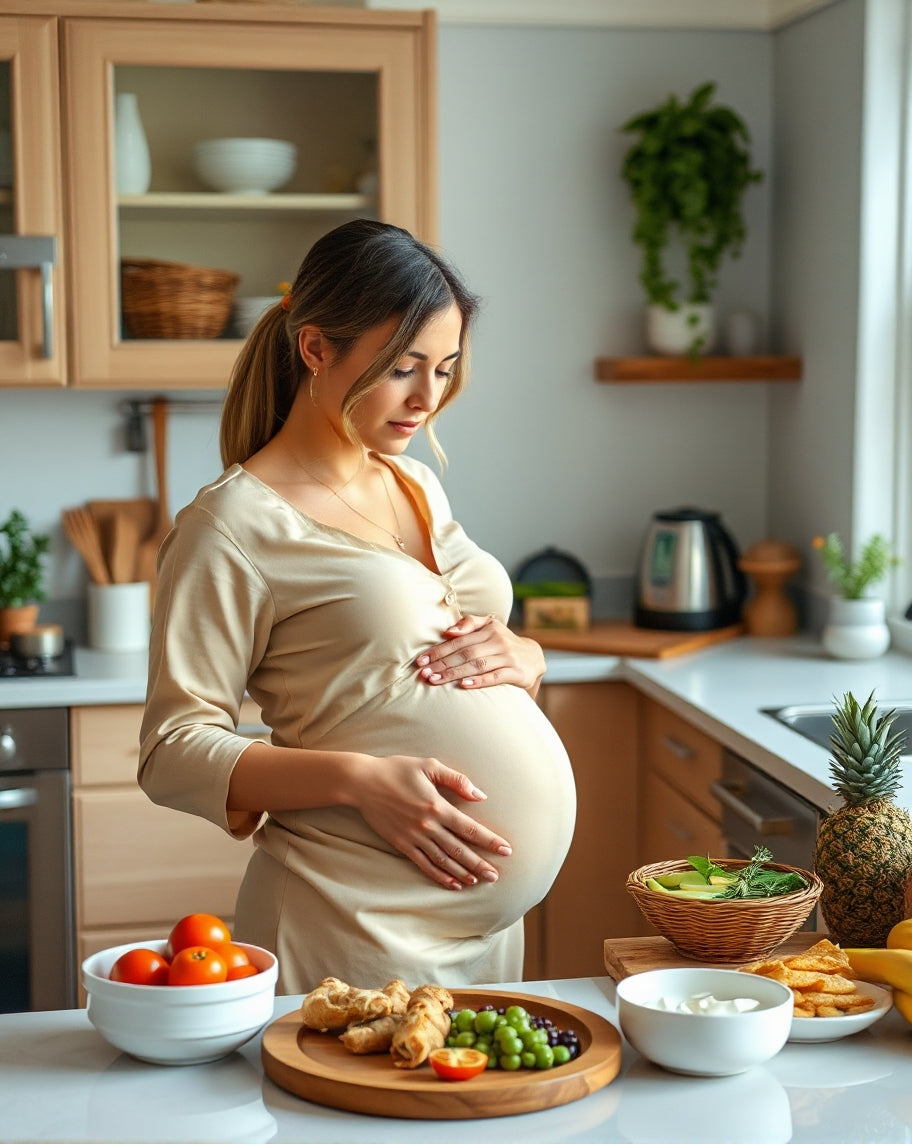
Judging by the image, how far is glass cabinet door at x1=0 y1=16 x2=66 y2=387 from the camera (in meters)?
2.68

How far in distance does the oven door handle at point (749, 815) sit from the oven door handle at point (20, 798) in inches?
48.5

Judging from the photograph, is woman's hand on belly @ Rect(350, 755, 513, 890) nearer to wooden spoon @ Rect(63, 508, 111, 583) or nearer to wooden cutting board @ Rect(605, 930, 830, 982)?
wooden cutting board @ Rect(605, 930, 830, 982)

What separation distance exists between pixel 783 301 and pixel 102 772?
1.82m

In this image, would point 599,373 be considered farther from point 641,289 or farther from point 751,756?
point 751,756

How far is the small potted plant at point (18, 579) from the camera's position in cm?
293

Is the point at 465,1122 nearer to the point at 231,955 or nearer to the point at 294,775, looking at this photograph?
the point at 231,955

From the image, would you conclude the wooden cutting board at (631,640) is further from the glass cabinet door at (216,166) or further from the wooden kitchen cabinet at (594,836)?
the glass cabinet door at (216,166)

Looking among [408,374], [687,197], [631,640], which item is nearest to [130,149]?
[687,197]

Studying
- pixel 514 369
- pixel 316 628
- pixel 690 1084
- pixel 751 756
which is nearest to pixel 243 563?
pixel 316 628

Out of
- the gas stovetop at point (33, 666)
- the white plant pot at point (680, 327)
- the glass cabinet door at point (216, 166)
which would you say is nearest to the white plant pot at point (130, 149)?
the glass cabinet door at point (216, 166)

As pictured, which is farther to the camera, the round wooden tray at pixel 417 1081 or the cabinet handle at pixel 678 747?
the cabinet handle at pixel 678 747

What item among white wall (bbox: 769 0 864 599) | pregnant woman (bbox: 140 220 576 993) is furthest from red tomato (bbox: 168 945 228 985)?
white wall (bbox: 769 0 864 599)

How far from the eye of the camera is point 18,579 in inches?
116

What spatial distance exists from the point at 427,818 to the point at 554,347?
76.2 inches
